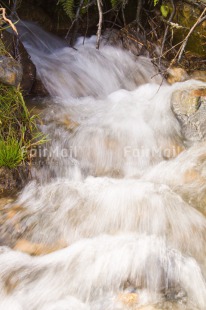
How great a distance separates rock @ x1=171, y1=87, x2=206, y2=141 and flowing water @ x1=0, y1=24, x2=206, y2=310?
0.10 meters

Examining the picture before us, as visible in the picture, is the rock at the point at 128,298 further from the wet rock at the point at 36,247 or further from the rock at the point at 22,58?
the rock at the point at 22,58

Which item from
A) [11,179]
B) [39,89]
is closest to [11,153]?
[11,179]

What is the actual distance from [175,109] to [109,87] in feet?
3.93

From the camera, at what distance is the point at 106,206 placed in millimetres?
3072

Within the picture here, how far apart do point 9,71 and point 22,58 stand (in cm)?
76

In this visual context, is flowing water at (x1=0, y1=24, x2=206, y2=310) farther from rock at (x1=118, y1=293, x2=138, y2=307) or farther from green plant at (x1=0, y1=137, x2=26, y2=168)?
green plant at (x1=0, y1=137, x2=26, y2=168)

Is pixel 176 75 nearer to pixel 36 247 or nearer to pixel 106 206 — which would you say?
pixel 106 206

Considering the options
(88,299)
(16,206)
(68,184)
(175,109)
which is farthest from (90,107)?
(88,299)

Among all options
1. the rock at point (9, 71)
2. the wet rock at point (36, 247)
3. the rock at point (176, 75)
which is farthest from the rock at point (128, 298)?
the rock at point (176, 75)

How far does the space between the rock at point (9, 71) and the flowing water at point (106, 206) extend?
584 mm

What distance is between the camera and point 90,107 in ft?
14.6

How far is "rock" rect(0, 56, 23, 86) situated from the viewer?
3.50 m

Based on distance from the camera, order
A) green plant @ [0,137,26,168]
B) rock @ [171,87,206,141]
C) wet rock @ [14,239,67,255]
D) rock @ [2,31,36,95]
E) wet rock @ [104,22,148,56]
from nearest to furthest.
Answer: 1. wet rock @ [14,239,67,255]
2. green plant @ [0,137,26,168]
3. rock @ [171,87,206,141]
4. rock @ [2,31,36,95]
5. wet rock @ [104,22,148,56]

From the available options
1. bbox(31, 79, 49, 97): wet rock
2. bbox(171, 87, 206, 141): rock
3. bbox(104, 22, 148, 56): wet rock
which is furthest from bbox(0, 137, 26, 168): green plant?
bbox(104, 22, 148, 56): wet rock
